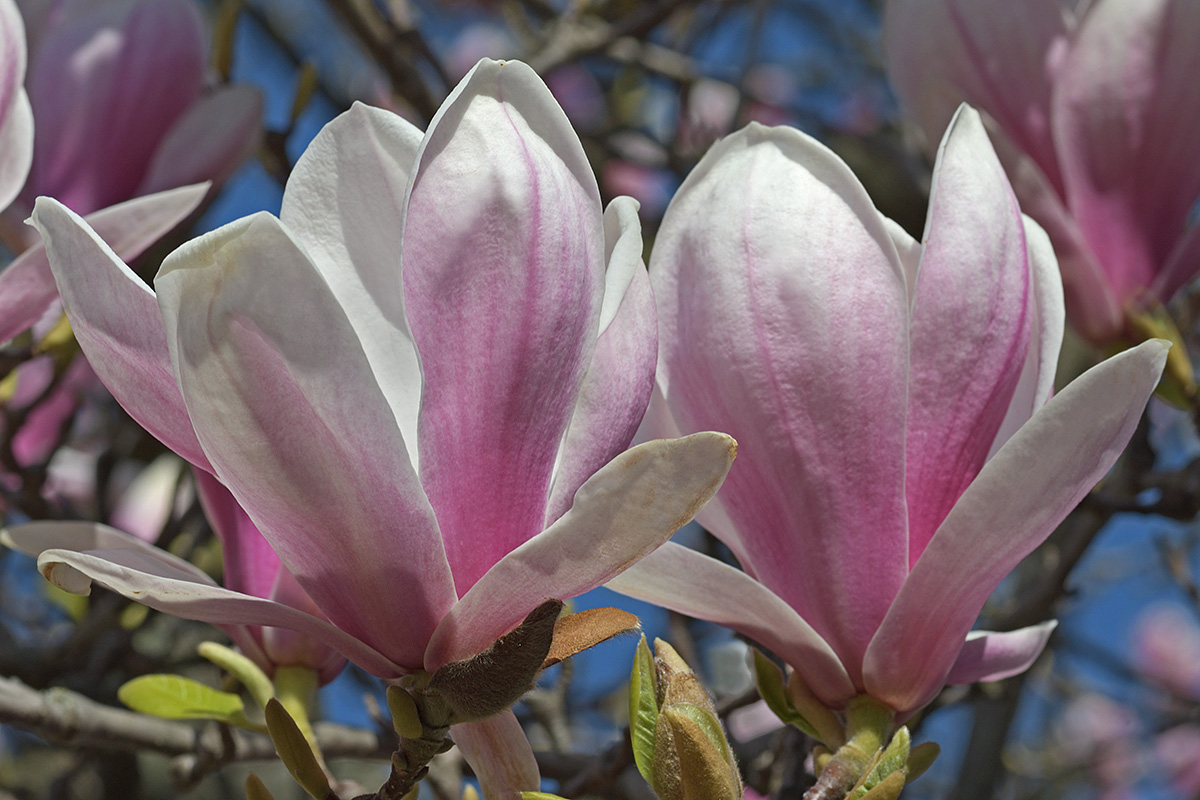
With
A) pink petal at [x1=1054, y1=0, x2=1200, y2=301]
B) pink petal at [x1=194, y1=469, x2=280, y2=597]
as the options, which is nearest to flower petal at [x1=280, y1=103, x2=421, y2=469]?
pink petal at [x1=194, y1=469, x2=280, y2=597]

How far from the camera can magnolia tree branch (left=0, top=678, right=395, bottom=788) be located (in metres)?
0.82

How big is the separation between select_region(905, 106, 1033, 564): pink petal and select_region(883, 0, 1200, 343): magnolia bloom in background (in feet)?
0.95

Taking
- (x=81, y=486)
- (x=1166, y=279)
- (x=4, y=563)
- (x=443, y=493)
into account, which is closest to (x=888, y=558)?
(x=443, y=493)

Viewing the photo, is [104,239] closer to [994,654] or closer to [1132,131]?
[994,654]

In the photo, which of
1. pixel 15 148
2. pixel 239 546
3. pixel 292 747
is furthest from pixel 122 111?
pixel 292 747

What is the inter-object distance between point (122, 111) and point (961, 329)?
673 mm

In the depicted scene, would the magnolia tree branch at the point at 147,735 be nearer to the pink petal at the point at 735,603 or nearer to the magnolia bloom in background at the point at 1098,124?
the pink petal at the point at 735,603

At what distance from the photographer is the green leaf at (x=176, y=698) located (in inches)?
26.6

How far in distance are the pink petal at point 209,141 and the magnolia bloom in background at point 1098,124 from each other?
54cm

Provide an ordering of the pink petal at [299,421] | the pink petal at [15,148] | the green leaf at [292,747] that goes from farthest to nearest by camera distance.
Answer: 1. the pink petal at [15,148]
2. the green leaf at [292,747]
3. the pink petal at [299,421]

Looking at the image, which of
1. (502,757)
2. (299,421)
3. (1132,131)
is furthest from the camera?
(1132,131)

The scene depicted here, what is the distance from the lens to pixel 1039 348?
1.92 ft

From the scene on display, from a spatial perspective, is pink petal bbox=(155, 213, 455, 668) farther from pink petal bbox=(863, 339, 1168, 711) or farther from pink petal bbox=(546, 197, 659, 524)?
pink petal bbox=(863, 339, 1168, 711)

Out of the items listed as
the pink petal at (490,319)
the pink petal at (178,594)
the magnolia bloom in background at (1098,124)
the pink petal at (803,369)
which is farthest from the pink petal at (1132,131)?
the pink petal at (178,594)
